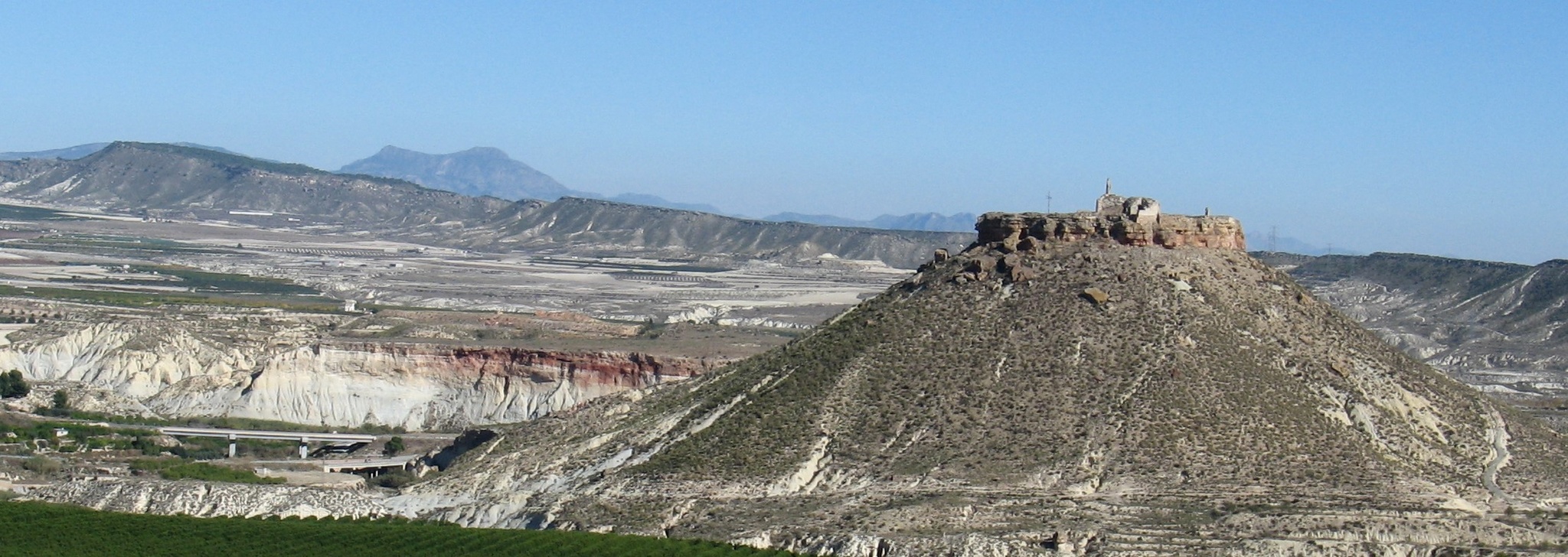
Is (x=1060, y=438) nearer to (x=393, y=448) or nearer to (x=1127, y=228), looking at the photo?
(x=1127, y=228)

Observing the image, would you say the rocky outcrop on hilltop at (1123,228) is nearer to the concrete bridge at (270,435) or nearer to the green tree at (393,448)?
the green tree at (393,448)

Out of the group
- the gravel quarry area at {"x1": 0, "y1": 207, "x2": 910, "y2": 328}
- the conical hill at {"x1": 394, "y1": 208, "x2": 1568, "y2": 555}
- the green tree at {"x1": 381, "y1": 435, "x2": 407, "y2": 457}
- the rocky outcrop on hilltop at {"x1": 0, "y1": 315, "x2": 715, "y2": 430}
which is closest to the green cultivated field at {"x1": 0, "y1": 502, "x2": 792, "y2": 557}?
the conical hill at {"x1": 394, "y1": 208, "x2": 1568, "y2": 555}

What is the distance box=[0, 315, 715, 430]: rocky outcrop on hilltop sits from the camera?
3022 inches

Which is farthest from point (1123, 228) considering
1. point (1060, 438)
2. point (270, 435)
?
point (270, 435)

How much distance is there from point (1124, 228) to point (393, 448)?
29.0 m

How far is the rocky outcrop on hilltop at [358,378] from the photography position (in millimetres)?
76750

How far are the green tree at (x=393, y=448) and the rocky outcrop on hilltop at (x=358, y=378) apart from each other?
10699 mm

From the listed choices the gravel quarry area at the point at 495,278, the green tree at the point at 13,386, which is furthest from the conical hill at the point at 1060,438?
the gravel quarry area at the point at 495,278

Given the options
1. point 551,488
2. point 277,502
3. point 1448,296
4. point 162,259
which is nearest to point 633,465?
point 551,488

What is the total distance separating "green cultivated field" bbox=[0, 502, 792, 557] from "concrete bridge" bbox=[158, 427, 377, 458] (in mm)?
23862

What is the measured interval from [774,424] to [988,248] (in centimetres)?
795

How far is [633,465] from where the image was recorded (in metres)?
40.1

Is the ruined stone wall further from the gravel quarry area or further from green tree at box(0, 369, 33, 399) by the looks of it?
the gravel quarry area

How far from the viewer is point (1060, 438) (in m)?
37.9
